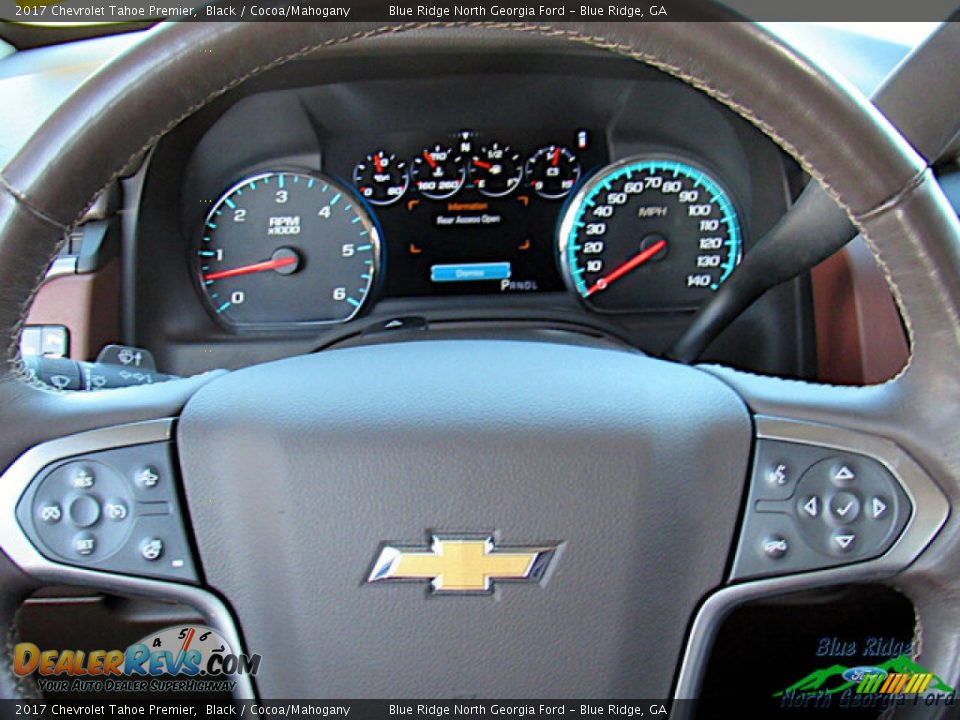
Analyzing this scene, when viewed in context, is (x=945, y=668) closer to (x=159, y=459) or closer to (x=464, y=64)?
(x=159, y=459)

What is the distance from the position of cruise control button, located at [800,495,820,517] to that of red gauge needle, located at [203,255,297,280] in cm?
171

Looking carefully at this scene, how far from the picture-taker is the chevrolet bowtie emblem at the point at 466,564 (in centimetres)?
89

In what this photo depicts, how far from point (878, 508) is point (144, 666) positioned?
81 centimetres

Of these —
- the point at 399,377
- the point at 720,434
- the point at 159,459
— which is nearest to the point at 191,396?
the point at 159,459

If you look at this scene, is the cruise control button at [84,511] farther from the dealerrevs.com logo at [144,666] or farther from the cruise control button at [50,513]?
Answer: the dealerrevs.com logo at [144,666]

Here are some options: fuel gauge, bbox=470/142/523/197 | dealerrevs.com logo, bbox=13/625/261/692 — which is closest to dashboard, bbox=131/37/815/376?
fuel gauge, bbox=470/142/523/197

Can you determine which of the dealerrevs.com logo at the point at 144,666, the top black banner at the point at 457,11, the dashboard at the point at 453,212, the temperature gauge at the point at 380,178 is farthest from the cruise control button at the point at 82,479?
the temperature gauge at the point at 380,178

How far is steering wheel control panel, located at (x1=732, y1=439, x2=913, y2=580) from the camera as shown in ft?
2.96

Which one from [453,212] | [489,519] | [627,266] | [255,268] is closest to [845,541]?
[489,519]

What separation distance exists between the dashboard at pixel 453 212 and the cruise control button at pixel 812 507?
1382 millimetres

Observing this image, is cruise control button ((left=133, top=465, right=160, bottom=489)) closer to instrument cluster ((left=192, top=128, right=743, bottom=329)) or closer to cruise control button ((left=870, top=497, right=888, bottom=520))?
cruise control button ((left=870, top=497, right=888, bottom=520))

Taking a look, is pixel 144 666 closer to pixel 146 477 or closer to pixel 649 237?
pixel 146 477

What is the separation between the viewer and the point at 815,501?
35.9 inches

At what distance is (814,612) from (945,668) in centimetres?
38
